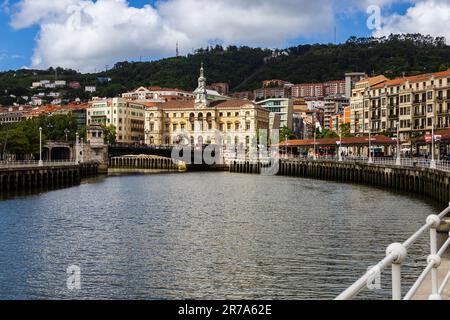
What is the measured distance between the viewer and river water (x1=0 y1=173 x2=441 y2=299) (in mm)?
24812

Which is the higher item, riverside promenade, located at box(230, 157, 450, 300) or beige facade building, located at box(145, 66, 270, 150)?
beige facade building, located at box(145, 66, 270, 150)

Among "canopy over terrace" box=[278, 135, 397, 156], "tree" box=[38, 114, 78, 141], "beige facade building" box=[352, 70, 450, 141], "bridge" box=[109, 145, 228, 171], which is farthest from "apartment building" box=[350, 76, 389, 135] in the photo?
"tree" box=[38, 114, 78, 141]

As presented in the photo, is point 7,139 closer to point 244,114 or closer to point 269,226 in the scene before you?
point 269,226

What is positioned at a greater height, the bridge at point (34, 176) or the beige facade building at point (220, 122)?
the beige facade building at point (220, 122)

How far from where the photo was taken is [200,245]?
116 ft

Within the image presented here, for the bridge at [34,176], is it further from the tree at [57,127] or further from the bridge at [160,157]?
the tree at [57,127]

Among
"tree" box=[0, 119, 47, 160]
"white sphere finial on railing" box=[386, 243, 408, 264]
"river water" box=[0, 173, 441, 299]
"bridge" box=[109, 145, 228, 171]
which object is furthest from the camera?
"bridge" box=[109, 145, 228, 171]

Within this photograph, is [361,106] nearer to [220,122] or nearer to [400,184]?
[220,122]

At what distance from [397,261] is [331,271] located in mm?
20958

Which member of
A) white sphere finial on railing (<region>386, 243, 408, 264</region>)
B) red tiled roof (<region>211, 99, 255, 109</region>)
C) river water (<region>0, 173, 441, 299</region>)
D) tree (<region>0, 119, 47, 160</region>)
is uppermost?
red tiled roof (<region>211, 99, 255, 109</region>)

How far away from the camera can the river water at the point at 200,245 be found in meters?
24.8

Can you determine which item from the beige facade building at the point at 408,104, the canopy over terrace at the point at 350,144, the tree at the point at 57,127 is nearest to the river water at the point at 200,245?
the canopy over terrace at the point at 350,144

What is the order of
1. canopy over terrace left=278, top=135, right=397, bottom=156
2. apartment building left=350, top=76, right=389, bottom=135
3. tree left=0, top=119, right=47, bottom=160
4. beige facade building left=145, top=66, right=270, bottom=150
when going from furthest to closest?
beige facade building left=145, top=66, right=270, bottom=150, apartment building left=350, top=76, right=389, bottom=135, tree left=0, top=119, right=47, bottom=160, canopy over terrace left=278, top=135, right=397, bottom=156

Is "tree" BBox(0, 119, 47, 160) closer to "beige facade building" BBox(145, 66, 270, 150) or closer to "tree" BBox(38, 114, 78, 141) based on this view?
"tree" BBox(38, 114, 78, 141)
